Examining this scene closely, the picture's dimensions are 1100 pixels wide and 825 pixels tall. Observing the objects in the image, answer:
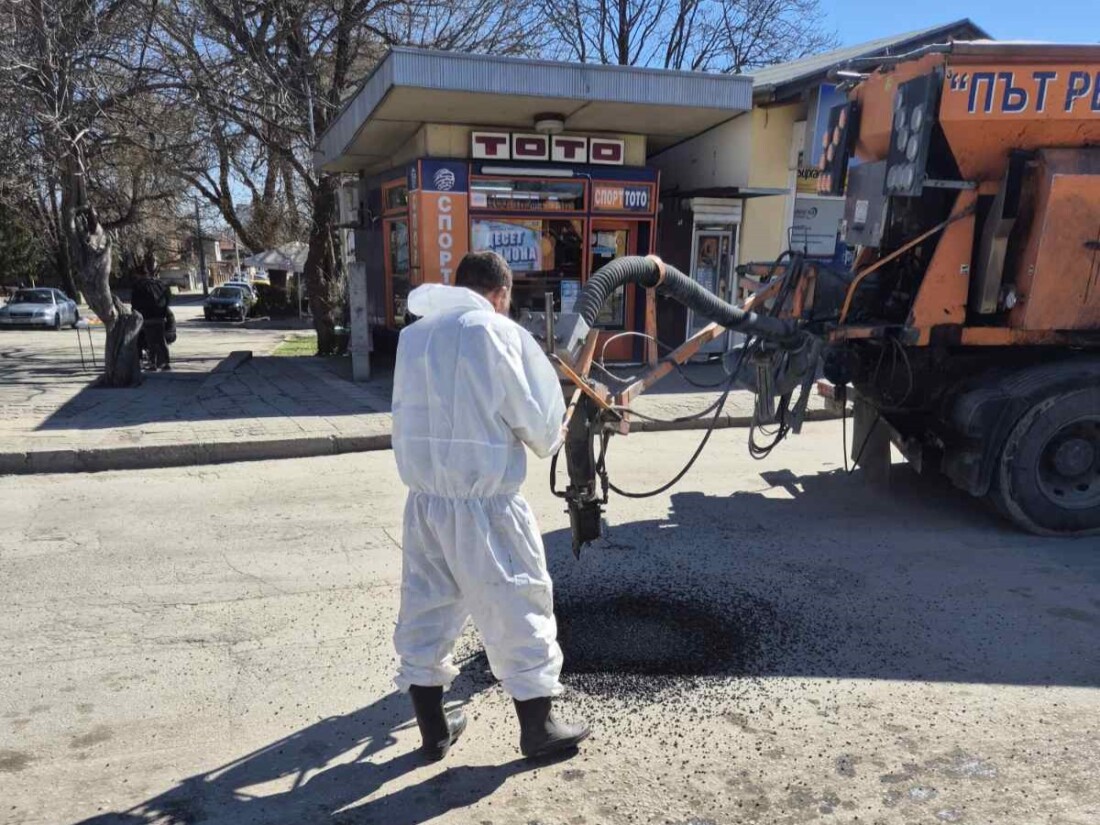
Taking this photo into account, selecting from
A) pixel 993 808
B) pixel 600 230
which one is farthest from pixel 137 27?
pixel 993 808

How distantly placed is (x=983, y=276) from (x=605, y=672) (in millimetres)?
3767

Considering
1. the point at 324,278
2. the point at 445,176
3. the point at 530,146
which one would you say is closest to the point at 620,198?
the point at 530,146

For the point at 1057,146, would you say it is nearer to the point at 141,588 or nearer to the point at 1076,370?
the point at 1076,370

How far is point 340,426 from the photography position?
8.52 meters

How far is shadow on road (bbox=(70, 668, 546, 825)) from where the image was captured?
2768mm

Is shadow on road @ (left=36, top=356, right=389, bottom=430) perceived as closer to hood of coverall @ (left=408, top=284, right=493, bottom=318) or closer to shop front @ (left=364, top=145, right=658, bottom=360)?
shop front @ (left=364, top=145, right=658, bottom=360)

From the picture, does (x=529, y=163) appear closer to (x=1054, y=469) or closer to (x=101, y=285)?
(x=101, y=285)

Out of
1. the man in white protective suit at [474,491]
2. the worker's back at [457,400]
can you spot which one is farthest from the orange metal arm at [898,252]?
the worker's back at [457,400]

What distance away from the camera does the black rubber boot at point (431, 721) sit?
3006mm

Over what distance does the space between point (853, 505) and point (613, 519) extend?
1958 mm

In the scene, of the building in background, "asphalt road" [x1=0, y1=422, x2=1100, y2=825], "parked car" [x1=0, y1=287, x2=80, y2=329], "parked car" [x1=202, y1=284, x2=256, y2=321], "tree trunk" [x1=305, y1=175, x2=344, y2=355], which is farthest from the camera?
"parked car" [x1=202, y1=284, x2=256, y2=321]

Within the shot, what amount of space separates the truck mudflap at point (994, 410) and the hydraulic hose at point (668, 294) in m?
1.41

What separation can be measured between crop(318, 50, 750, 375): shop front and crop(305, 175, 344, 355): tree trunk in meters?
2.56

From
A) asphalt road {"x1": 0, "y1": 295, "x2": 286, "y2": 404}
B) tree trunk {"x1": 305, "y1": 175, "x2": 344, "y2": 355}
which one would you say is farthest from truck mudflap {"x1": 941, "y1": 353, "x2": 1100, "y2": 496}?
tree trunk {"x1": 305, "y1": 175, "x2": 344, "y2": 355}
